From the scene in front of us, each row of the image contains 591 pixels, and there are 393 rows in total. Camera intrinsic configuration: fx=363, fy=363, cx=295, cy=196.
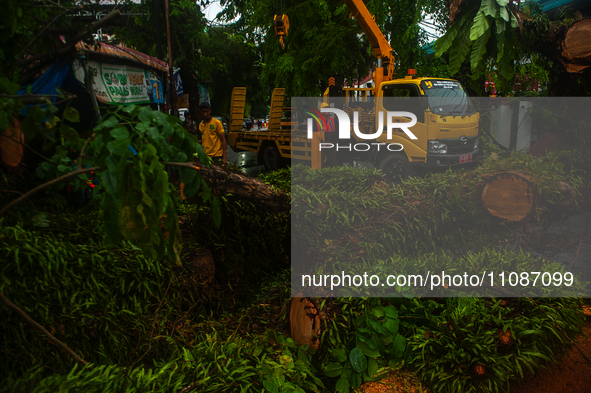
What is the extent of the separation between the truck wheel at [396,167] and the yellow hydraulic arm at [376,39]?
191 centimetres

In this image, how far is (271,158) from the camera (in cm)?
1088

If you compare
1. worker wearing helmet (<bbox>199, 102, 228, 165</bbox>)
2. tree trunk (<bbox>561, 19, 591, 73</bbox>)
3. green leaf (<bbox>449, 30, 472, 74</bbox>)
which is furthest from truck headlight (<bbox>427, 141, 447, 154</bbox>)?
worker wearing helmet (<bbox>199, 102, 228, 165</bbox>)

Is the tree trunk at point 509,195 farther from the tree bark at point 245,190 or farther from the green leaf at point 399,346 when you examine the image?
the tree bark at point 245,190

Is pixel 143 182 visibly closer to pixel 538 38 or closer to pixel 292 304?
pixel 292 304

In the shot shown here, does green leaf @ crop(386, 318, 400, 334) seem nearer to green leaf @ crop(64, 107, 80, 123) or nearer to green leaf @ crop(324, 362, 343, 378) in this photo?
green leaf @ crop(324, 362, 343, 378)

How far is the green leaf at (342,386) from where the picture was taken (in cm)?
268

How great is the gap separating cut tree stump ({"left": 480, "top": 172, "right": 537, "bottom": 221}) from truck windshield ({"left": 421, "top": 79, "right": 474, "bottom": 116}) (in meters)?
3.28

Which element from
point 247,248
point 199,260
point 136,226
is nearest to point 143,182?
point 136,226

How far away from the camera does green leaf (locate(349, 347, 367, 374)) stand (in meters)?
2.72

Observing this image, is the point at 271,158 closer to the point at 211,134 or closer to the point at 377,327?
the point at 211,134

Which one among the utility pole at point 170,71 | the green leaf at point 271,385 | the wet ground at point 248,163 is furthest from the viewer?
the wet ground at point 248,163

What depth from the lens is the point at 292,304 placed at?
3305mm

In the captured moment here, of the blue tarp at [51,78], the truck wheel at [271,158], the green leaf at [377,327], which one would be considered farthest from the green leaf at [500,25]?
the truck wheel at [271,158]

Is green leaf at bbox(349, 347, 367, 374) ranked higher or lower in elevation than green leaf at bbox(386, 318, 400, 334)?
lower
